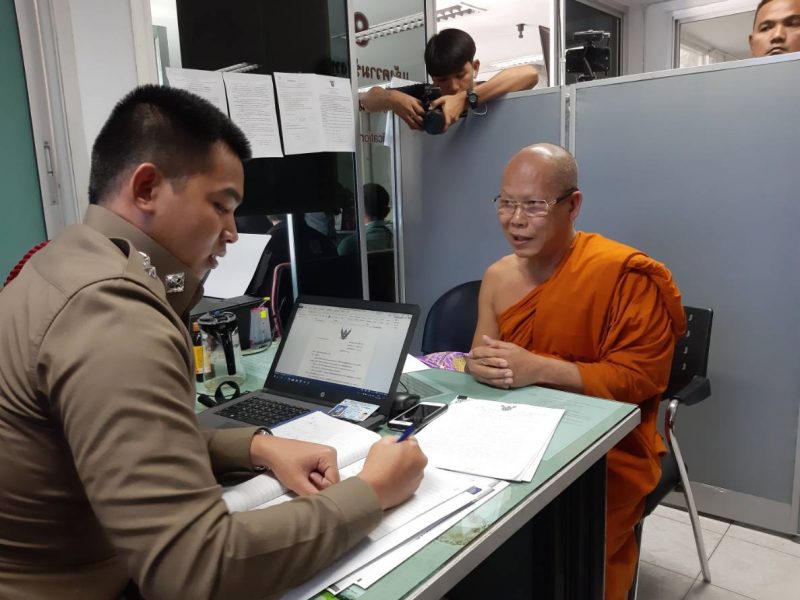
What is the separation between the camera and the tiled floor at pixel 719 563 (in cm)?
178

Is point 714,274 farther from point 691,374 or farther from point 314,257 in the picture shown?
point 314,257

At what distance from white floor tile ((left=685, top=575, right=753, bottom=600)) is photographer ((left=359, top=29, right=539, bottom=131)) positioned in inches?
70.3

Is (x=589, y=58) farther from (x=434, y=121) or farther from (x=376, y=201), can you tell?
(x=376, y=201)

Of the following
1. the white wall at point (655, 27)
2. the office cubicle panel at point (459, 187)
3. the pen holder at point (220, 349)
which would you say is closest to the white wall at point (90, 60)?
the pen holder at point (220, 349)

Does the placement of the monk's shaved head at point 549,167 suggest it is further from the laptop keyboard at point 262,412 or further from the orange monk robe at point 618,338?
the laptop keyboard at point 262,412

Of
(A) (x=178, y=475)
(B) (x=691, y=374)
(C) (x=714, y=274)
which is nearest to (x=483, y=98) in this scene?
(C) (x=714, y=274)

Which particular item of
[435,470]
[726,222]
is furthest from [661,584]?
[435,470]

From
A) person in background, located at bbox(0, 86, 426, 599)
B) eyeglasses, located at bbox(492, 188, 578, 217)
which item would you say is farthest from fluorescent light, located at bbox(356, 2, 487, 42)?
person in background, located at bbox(0, 86, 426, 599)

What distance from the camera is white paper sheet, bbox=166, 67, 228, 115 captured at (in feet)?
5.96

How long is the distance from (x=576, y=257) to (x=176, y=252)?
1165 mm

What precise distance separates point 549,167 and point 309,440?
3.28ft

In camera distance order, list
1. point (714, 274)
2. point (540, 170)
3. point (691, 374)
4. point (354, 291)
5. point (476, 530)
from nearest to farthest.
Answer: point (476, 530) → point (540, 170) → point (691, 374) → point (714, 274) → point (354, 291)

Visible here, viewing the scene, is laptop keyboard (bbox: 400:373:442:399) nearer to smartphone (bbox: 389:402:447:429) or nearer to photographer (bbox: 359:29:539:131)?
smartphone (bbox: 389:402:447:429)

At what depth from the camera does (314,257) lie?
8.11 feet
